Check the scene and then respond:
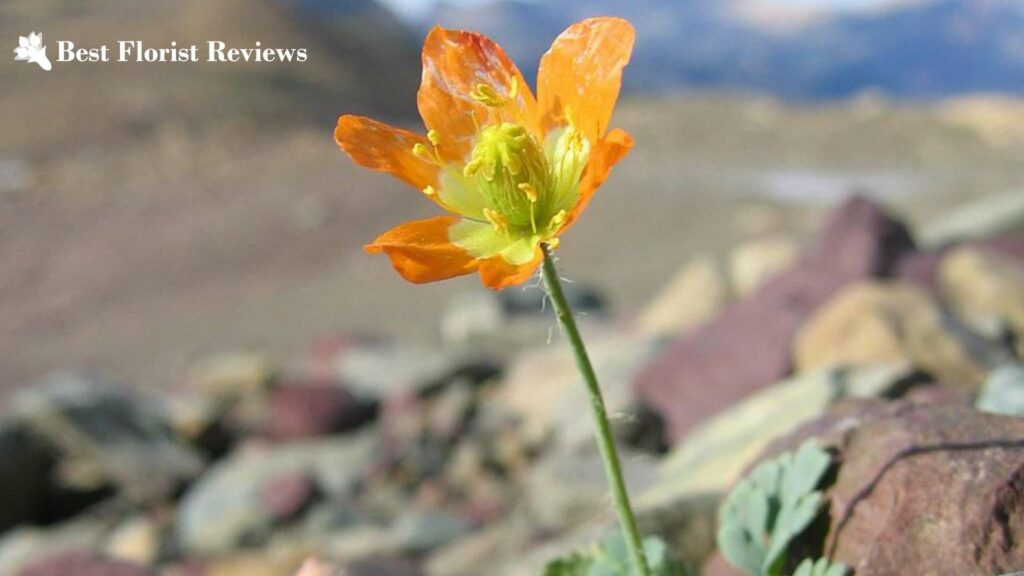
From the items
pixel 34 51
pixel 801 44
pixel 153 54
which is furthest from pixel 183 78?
pixel 801 44

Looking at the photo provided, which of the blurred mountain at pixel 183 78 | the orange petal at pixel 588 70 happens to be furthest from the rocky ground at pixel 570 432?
the blurred mountain at pixel 183 78

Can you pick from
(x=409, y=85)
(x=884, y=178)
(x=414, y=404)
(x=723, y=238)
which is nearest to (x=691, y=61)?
(x=409, y=85)

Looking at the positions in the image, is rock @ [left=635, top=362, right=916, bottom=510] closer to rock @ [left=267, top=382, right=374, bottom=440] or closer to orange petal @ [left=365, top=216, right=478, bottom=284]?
orange petal @ [left=365, top=216, right=478, bottom=284]

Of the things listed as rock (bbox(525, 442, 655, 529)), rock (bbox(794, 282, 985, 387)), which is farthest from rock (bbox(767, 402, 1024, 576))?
rock (bbox(525, 442, 655, 529))

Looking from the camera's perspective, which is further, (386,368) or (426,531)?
(386,368)

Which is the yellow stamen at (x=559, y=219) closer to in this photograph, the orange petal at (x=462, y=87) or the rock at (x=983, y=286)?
the orange petal at (x=462, y=87)

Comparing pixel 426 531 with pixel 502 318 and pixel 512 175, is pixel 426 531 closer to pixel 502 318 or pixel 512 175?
pixel 512 175

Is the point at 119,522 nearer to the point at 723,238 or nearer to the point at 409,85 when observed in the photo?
the point at 723,238
